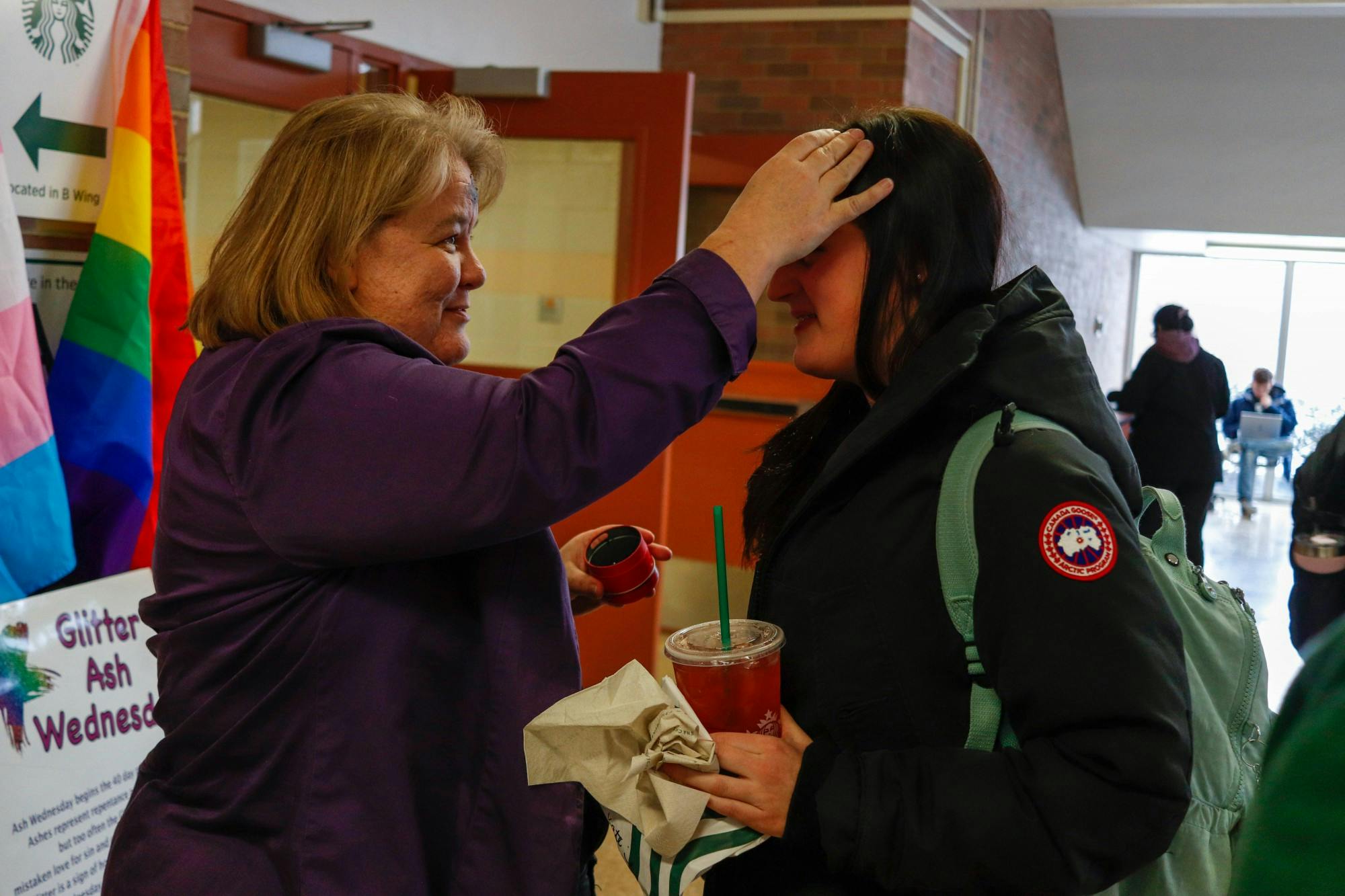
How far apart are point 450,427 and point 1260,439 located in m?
11.6

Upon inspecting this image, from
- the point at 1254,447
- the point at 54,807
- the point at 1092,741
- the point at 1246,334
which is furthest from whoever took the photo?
the point at 1246,334

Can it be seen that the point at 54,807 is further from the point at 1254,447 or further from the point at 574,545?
the point at 1254,447

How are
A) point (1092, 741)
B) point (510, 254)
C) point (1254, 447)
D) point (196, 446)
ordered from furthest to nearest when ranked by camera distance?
1. point (1254, 447)
2. point (510, 254)
3. point (196, 446)
4. point (1092, 741)

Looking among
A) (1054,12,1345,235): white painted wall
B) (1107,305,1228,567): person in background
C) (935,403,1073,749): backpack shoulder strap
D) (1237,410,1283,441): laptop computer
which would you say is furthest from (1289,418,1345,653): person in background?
(1237,410,1283,441): laptop computer

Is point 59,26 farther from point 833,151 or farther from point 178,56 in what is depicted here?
point 833,151

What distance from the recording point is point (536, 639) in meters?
1.18

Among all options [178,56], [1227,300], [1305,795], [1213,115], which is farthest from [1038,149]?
[1305,795]

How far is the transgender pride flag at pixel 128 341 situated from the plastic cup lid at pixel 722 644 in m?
1.44

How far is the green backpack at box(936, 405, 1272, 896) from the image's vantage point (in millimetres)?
1051

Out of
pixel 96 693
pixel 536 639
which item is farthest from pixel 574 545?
pixel 96 693

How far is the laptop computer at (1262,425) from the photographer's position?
36.1ft

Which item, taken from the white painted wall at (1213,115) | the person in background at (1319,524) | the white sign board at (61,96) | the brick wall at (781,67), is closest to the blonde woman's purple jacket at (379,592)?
the white sign board at (61,96)

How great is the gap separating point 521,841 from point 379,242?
2.01 feet

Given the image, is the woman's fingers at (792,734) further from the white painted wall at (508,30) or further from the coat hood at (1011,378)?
the white painted wall at (508,30)
